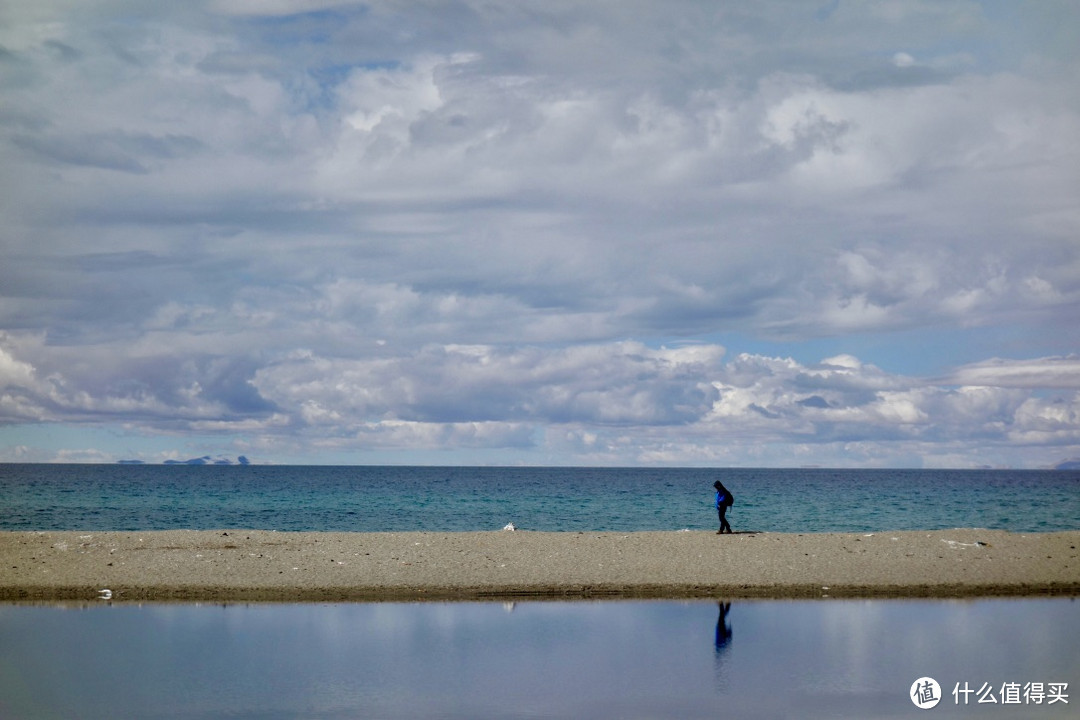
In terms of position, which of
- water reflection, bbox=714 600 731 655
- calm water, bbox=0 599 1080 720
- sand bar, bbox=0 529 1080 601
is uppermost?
sand bar, bbox=0 529 1080 601

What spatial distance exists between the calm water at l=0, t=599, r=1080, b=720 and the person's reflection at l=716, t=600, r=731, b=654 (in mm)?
64

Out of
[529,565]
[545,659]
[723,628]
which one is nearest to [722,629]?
[723,628]

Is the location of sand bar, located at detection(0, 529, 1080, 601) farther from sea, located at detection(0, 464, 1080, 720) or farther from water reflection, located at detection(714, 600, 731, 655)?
water reflection, located at detection(714, 600, 731, 655)

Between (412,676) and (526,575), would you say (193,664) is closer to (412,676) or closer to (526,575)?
(412,676)

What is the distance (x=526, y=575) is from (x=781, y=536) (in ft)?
37.0

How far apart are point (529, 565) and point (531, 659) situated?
1132cm

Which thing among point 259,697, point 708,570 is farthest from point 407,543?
point 259,697

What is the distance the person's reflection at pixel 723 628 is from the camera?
20516 millimetres

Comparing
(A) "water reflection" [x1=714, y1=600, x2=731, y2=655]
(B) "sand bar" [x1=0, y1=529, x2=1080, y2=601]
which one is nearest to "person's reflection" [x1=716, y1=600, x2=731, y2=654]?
(A) "water reflection" [x1=714, y1=600, x2=731, y2=655]

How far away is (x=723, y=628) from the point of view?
74.0ft

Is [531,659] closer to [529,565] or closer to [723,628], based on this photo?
[723,628]

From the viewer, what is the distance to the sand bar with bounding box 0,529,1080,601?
28.0 m

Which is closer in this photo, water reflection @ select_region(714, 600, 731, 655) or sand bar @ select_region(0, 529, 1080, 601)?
water reflection @ select_region(714, 600, 731, 655)

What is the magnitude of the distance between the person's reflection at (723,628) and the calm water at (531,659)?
0.21 ft
